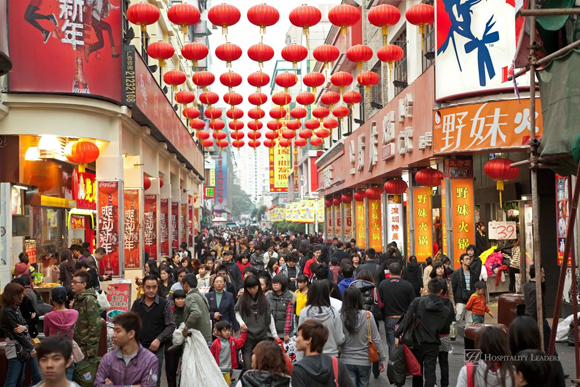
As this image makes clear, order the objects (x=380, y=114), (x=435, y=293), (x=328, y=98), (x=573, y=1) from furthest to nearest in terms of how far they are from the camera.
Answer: (x=380, y=114) < (x=328, y=98) < (x=435, y=293) < (x=573, y=1)

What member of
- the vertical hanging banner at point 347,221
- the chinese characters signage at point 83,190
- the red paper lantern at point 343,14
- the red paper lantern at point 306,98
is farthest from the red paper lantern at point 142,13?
the vertical hanging banner at point 347,221

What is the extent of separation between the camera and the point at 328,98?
20.5 meters

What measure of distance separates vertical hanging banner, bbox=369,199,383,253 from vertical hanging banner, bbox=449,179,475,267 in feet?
43.3

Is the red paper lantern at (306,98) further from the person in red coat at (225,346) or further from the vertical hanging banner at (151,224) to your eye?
the person in red coat at (225,346)

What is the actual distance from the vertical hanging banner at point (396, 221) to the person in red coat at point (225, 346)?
17.6m

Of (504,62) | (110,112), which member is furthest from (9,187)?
(504,62)

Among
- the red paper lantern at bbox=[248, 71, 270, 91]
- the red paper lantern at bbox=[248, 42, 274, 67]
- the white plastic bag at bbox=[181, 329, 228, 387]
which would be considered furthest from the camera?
the red paper lantern at bbox=[248, 71, 270, 91]

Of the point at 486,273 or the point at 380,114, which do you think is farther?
the point at 380,114

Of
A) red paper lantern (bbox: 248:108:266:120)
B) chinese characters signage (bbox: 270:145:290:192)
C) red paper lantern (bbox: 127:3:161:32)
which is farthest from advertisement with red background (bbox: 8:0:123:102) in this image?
chinese characters signage (bbox: 270:145:290:192)

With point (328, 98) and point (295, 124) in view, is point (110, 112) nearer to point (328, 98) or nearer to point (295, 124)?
point (328, 98)

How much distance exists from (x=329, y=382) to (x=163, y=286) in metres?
6.31

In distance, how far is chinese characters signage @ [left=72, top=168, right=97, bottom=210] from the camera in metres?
20.8

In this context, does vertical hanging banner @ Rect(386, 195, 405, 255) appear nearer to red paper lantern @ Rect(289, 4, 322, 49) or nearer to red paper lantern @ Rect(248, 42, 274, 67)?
red paper lantern @ Rect(248, 42, 274, 67)

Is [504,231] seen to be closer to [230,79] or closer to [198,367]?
[230,79]
